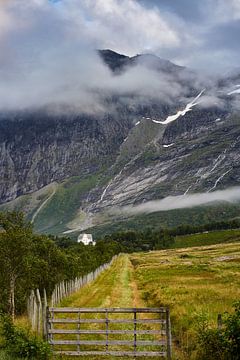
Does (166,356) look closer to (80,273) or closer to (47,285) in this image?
(47,285)

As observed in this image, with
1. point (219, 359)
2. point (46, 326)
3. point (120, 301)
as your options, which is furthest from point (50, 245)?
point (219, 359)

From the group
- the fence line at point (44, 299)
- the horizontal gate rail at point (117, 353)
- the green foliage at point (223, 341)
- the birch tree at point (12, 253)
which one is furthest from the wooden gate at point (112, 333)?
the birch tree at point (12, 253)

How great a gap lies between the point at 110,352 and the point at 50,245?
38052 millimetres

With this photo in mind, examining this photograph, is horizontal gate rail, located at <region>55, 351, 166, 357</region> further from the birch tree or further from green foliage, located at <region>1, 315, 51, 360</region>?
the birch tree

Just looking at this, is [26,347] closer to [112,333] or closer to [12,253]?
[112,333]

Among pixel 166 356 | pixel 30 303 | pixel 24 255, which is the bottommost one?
pixel 166 356

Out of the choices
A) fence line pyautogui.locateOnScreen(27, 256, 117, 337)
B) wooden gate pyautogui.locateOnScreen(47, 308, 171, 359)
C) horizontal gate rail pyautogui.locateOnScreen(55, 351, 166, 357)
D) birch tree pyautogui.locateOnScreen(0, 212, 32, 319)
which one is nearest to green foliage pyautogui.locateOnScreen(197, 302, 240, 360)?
wooden gate pyautogui.locateOnScreen(47, 308, 171, 359)

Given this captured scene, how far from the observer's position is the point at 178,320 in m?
33.2

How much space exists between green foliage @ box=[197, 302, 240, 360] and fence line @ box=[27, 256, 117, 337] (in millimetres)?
8421

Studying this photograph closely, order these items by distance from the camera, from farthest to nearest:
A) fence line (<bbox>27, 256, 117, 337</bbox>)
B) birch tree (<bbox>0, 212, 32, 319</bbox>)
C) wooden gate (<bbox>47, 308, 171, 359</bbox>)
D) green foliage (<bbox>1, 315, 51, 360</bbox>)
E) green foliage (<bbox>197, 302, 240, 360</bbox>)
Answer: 1. birch tree (<bbox>0, 212, 32, 319</bbox>)
2. fence line (<bbox>27, 256, 117, 337</bbox>)
3. wooden gate (<bbox>47, 308, 171, 359</bbox>)
4. green foliage (<bbox>1, 315, 51, 360</bbox>)
5. green foliage (<bbox>197, 302, 240, 360</bbox>)

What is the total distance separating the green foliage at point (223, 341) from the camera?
19.2 meters

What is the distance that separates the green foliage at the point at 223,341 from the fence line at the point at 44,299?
8.42 m

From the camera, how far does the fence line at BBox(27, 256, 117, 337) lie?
31.1 m

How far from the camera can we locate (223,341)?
64.6 feet
